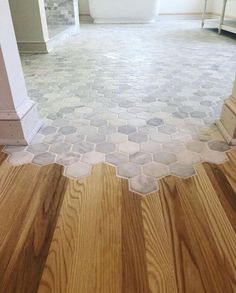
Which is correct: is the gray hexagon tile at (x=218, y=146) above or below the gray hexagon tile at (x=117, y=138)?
above

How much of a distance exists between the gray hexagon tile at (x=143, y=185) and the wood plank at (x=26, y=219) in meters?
0.27

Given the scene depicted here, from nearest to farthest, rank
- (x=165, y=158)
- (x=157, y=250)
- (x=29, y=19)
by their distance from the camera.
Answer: (x=157, y=250)
(x=165, y=158)
(x=29, y=19)

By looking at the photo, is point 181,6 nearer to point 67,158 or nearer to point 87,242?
point 67,158

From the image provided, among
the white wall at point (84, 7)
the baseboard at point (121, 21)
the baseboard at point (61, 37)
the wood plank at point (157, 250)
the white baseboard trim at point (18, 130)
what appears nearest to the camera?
the wood plank at point (157, 250)

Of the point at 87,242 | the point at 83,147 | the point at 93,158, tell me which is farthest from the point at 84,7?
the point at 87,242

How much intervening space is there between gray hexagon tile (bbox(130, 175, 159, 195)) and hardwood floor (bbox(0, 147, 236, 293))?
28 millimetres

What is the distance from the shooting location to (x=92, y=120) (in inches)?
58.8

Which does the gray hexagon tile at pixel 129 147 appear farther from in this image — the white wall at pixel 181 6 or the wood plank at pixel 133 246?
the white wall at pixel 181 6

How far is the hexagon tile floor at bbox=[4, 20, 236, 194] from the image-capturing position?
1145mm

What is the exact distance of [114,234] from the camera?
79 cm

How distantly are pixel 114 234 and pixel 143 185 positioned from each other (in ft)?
0.84

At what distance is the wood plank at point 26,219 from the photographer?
69 cm

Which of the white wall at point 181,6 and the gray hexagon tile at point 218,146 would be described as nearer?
the gray hexagon tile at point 218,146

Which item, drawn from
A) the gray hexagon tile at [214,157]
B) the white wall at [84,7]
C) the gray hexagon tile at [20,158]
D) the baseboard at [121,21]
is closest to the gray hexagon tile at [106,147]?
the gray hexagon tile at [20,158]
